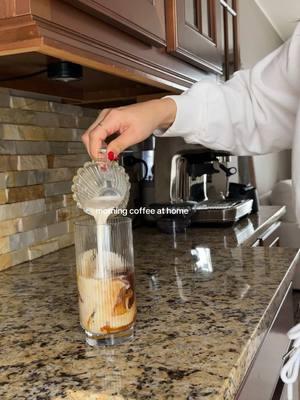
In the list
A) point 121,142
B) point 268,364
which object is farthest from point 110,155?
point 268,364

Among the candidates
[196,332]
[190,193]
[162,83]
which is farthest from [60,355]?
[190,193]

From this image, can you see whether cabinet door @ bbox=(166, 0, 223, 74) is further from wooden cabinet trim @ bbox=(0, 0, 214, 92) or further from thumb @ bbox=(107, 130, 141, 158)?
thumb @ bbox=(107, 130, 141, 158)

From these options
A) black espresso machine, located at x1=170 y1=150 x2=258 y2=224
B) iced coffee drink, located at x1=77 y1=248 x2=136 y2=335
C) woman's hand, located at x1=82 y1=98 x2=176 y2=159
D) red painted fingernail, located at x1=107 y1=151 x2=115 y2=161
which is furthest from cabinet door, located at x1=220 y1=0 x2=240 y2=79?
iced coffee drink, located at x1=77 y1=248 x2=136 y2=335

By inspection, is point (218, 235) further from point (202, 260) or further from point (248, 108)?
point (248, 108)

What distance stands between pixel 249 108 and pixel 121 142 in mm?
367

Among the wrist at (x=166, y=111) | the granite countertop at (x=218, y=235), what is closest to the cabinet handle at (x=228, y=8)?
the granite countertop at (x=218, y=235)

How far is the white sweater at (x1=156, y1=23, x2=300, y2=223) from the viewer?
34.9 inches

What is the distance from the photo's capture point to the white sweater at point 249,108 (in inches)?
34.9

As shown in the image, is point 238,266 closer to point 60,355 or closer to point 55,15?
point 60,355

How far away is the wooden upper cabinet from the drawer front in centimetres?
59

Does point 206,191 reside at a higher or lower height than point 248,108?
lower

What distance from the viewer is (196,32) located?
1263 mm

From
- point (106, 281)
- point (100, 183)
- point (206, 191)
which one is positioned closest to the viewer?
point (106, 281)

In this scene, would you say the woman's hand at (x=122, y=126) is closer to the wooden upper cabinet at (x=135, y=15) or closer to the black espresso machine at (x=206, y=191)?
the wooden upper cabinet at (x=135, y=15)
